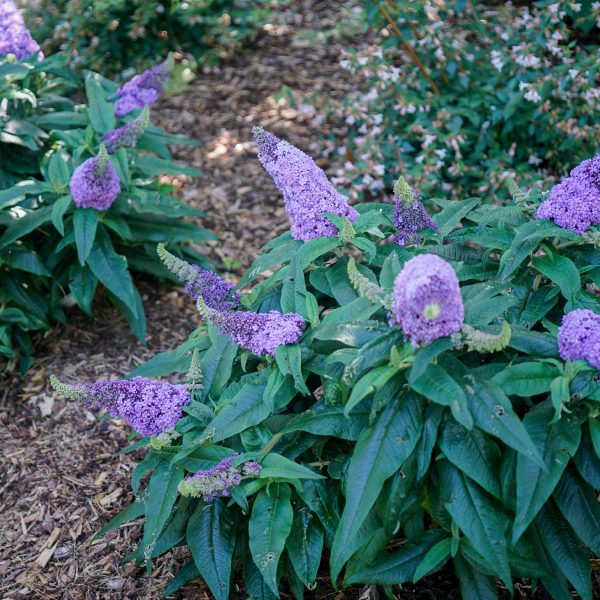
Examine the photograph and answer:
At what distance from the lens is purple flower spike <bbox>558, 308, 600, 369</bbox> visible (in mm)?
2686

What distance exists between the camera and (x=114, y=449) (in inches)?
177

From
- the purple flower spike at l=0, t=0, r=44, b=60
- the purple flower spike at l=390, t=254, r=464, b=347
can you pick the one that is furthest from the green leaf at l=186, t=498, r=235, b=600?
the purple flower spike at l=0, t=0, r=44, b=60

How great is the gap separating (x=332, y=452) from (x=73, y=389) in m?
1.05

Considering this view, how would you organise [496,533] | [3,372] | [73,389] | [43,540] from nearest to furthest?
[496,533] → [73,389] → [43,540] → [3,372]

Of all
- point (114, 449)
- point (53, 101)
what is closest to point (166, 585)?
point (114, 449)

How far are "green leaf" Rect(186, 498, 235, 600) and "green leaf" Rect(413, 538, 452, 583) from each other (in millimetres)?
724

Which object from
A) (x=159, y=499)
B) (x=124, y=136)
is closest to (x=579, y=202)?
(x=159, y=499)

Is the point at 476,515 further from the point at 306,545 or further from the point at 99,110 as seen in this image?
the point at 99,110

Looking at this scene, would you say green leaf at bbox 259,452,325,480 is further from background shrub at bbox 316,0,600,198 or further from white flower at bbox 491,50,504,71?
white flower at bbox 491,50,504,71

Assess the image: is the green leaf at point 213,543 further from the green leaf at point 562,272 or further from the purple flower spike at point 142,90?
the purple flower spike at point 142,90

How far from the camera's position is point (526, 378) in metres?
2.73

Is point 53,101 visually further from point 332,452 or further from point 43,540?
point 332,452

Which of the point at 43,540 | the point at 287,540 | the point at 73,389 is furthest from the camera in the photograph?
the point at 43,540

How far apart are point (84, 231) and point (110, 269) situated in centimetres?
31
